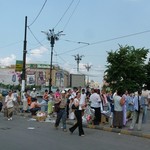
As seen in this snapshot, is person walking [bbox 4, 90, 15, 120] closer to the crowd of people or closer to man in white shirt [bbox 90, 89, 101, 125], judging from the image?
the crowd of people

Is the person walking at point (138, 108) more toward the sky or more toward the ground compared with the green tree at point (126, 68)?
more toward the ground

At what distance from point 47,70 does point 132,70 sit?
100785 millimetres

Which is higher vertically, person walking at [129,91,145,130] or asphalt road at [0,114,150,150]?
person walking at [129,91,145,130]

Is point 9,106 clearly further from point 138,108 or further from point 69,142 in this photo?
point 69,142

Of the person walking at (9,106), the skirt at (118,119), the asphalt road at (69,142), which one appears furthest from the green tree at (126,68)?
the asphalt road at (69,142)

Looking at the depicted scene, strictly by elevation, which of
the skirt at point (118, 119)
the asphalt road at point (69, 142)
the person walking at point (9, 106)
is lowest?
the asphalt road at point (69, 142)

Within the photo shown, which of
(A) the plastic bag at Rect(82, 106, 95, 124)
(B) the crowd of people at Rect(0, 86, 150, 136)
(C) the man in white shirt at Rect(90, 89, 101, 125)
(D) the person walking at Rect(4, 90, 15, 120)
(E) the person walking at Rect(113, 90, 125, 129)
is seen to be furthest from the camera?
(D) the person walking at Rect(4, 90, 15, 120)

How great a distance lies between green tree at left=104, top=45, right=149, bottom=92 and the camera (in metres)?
45.0

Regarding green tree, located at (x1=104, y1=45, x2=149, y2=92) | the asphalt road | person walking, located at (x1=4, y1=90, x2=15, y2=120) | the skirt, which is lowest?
the asphalt road

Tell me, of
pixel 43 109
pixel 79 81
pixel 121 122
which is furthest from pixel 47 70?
pixel 121 122

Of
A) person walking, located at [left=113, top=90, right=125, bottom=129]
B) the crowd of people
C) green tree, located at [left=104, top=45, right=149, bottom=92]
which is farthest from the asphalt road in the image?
green tree, located at [left=104, top=45, right=149, bottom=92]

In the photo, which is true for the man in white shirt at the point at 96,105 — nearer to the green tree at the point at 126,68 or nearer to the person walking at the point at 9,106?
the person walking at the point at 9,106

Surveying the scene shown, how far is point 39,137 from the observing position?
1397cm

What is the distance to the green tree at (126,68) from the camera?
4504 centimetres
